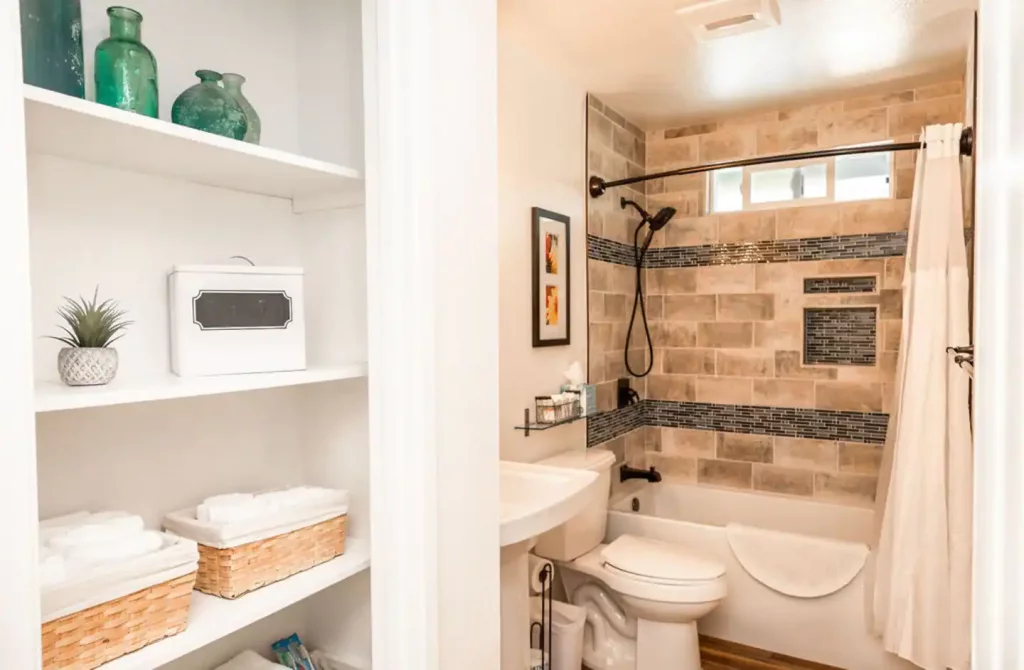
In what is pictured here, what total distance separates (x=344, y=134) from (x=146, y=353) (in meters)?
0.60

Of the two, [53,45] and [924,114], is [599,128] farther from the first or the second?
[53,45]

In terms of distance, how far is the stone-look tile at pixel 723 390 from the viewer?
3.56 m

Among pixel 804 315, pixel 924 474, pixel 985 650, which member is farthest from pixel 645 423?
pixel 985 650

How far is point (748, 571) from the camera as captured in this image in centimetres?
281

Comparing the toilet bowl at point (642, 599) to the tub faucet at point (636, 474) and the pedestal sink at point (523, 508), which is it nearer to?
the pedestal sink at point (523, 508)

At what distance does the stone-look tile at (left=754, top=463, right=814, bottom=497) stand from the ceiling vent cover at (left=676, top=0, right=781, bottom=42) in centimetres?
222

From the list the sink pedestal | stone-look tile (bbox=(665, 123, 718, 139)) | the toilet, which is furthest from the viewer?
stone-look tile (bbox=(665, 123, 718, 139))

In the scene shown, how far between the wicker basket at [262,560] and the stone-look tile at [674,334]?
278 centimetres

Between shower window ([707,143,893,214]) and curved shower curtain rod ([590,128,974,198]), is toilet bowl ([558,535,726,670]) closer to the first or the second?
curved shower curtain rod ([590,128,974,198])

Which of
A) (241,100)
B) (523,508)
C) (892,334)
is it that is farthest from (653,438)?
(241,100)

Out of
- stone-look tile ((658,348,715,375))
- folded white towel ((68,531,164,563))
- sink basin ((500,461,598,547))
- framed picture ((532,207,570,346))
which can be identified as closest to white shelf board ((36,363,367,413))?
folded white towel ((68,531,164,563))

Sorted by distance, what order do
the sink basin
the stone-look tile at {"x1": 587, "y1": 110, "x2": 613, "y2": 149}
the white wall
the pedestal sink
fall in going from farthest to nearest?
1. the stone-look tile at {"x1": 587, "y1": 110, "x2": 613, "y2": 149}
2. the white wall
3. the pedestal sink
4. the sink basin

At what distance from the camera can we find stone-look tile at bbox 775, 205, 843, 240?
10.9ft

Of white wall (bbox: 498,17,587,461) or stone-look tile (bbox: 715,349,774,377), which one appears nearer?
white wall (bbox: 498,17,587,461)
